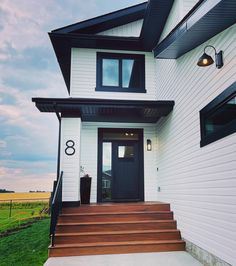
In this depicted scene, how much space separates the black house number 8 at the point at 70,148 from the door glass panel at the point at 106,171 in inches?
55.6

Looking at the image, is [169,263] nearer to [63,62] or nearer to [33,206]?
[63,62]

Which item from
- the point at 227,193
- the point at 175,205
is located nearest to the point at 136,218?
the point at 175,205

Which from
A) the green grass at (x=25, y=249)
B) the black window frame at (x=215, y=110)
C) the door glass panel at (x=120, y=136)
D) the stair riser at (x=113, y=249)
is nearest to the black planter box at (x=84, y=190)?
the green grass at (x=25, y=249)

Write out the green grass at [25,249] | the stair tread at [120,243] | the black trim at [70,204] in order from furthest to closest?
the black trim at [70,204] → the stair tread at [120,243] → the green grass at [25,249]

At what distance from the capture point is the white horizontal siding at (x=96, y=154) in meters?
7.68

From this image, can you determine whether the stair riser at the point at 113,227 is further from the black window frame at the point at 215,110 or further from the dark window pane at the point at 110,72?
the dark window pane at the point at 110,72

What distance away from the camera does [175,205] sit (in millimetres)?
5988

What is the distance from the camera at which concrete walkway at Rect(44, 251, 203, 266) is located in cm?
441

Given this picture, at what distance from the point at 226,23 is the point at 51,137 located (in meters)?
12.9

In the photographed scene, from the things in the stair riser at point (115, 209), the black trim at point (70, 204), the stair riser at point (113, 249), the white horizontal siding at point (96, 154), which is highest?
the white horizontal siding at point (96, 154)

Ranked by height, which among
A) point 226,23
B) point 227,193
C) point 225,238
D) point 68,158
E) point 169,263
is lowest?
point 169,263

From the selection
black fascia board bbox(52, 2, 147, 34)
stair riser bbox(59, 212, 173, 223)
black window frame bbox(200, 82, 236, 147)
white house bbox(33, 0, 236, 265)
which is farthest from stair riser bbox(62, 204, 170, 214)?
black fascia board bbox(52, 2, 147, 34)

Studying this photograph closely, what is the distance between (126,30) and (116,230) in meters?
6.21

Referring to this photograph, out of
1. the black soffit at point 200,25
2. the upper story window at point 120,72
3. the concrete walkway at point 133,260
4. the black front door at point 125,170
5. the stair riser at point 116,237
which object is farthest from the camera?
the upper story window at point 120,72
